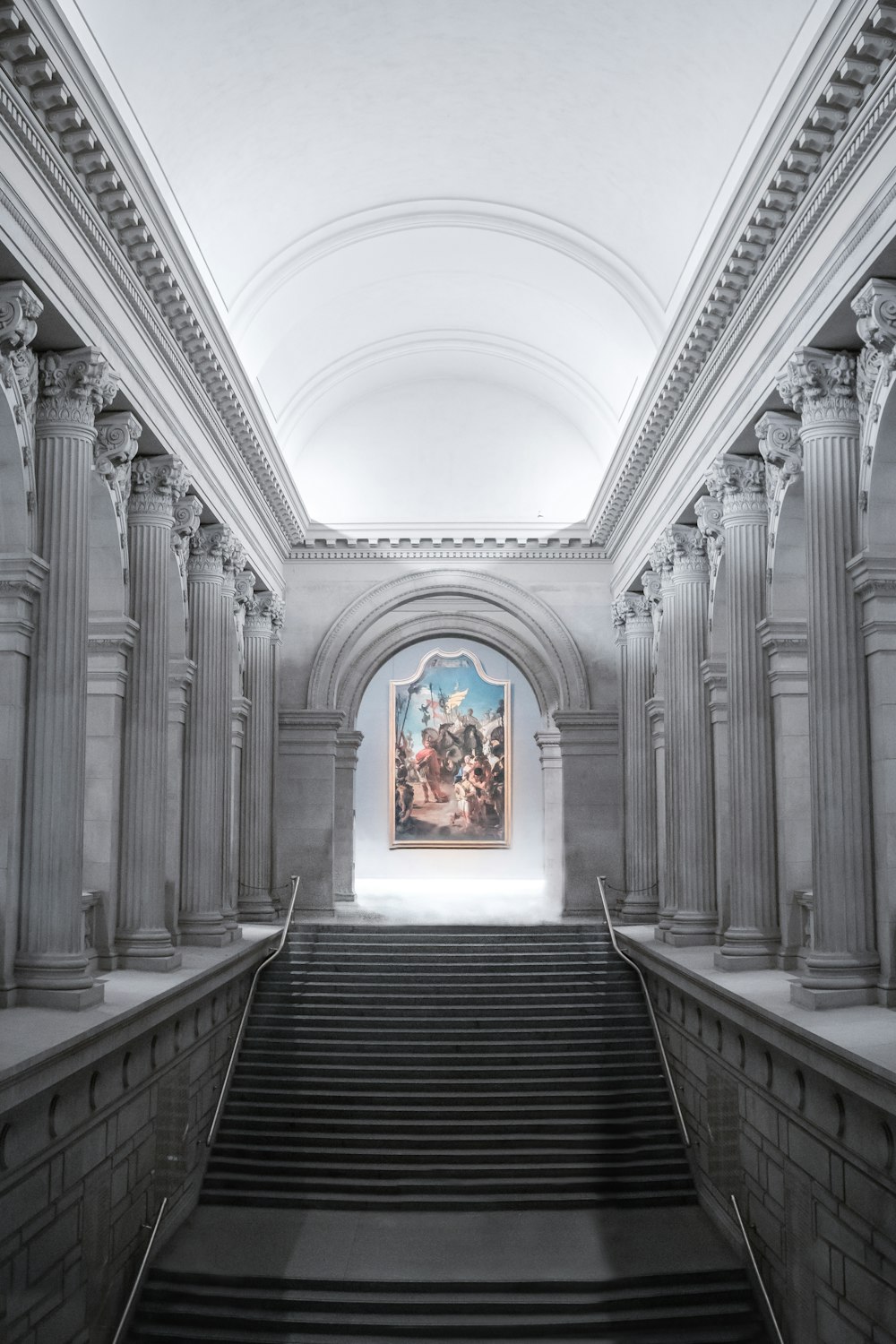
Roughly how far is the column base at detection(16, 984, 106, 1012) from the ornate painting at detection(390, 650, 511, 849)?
1661 cm

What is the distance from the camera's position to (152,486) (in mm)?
14391

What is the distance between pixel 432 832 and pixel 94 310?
17075mm

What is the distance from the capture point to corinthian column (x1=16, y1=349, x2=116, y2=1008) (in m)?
10.5

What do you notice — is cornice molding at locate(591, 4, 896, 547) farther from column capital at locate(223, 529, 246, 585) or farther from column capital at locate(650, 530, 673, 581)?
column capital at locate(223, 529, 246, 585)

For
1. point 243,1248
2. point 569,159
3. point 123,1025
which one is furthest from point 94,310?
point 243,1248

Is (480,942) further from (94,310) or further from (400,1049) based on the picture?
(94,310)

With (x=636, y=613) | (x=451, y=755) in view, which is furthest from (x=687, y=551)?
(x=451, y=755)

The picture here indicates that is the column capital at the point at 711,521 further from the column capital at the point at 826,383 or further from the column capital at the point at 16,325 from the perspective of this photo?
the column capital at the point at 16,325

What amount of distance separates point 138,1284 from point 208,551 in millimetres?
9583

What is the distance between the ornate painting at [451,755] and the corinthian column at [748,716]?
1298cm

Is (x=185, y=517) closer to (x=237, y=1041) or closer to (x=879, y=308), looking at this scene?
(x=237, y=1041)

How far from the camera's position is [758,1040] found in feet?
35.2

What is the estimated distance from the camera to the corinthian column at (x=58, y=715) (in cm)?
1054

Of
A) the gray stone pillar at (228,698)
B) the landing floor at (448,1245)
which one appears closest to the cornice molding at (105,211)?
the gray stone pillar at (228,698)
